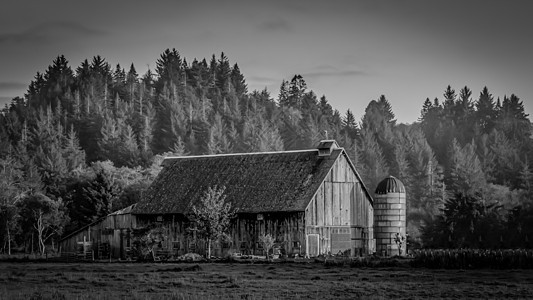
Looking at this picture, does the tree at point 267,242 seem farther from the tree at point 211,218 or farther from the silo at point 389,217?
the silo at point 389,217

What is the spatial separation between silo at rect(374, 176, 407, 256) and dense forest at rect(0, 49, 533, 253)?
A: 4.35m

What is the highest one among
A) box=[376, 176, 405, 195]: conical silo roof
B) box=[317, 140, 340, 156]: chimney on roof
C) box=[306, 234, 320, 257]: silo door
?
box=[317, 140, 340, 156]: chimney on roof

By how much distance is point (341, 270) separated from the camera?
48281mm

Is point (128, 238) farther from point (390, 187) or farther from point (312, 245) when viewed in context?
point (390, 187)

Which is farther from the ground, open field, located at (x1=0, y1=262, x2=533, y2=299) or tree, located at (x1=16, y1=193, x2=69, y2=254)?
tree, located at (x1=16, y1=193, x2=69, y2=254)

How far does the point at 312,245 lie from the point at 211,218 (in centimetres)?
717

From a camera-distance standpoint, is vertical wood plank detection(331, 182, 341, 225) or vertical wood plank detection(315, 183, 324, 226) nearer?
vertical wood plank detection(315, 183, 324, 226)

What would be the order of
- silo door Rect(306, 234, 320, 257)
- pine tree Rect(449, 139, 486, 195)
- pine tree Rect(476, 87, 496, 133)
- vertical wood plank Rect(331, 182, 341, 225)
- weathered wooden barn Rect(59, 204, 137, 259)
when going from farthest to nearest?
pine tree Rect(476, 87, 496, 133), pine tree Rect(449, 139, 486, 195), weathered wooden barn Rect(59, 204, 137, 259), vertical wood plank Rect(331, 182, 341, 225), silo door Rect(306, 234, 320, 257)

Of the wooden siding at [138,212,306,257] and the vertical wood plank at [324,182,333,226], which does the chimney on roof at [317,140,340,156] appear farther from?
the wooden siding at [138,212,306,257]

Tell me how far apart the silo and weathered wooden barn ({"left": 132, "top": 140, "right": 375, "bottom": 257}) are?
0.79 metres

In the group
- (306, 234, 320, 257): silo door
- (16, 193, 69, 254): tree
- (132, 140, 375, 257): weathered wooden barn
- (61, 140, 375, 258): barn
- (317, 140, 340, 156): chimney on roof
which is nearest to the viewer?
(306, 234, 320, 257): silo door

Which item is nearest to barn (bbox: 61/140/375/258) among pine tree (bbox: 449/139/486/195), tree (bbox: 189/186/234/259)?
tree (bbox: 189/186/234/259)

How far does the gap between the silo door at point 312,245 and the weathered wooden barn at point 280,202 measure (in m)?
0.03

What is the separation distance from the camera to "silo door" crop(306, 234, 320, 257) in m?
65.4
